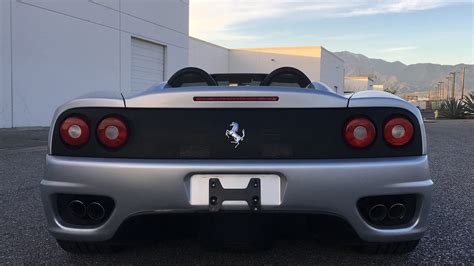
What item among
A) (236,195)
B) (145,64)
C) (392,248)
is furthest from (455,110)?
(236,195)

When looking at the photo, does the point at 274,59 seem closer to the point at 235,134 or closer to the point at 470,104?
the point at 470,104

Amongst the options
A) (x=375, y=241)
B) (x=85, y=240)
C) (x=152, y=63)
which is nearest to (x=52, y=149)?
(x=85, y=240)

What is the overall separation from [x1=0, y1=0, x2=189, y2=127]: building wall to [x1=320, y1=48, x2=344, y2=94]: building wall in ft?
69.6

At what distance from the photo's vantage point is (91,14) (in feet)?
46.5

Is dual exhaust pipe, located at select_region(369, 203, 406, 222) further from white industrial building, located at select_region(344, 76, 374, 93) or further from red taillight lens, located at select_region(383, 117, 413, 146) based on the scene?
white industrial building, located at select_region(344, 76, 374, 93)

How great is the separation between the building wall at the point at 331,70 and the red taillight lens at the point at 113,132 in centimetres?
3256

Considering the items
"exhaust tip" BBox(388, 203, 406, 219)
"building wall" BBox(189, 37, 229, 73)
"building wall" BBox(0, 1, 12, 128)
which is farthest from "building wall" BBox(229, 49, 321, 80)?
"exhaust tip" BBox(388, 203, 406, 219)

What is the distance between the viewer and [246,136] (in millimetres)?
2014

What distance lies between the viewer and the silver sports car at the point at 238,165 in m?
1.93

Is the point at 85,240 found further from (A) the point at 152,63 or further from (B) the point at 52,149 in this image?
(A) the point at 152,63

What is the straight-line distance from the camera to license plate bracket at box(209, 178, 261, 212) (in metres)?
1.91

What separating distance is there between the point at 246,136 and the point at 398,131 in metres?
0.74

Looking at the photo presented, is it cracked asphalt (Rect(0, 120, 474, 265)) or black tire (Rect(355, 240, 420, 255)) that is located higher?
black tire (Rect(355, 240, 420, 255))

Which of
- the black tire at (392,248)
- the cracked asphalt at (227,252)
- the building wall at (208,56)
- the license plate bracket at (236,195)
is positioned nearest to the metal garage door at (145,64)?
the building wall at (208,56)
